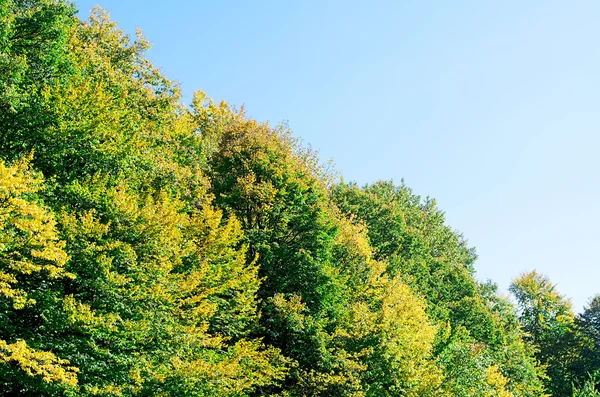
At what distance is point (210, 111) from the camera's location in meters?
43.1

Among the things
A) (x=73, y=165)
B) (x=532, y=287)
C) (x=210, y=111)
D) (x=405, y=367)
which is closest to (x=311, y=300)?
(x=405, y=367)

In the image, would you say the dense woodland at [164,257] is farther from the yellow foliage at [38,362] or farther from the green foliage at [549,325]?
the green foliage at [549,325]

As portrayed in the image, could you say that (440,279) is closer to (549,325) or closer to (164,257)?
(549,325)

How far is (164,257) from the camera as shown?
2086cm

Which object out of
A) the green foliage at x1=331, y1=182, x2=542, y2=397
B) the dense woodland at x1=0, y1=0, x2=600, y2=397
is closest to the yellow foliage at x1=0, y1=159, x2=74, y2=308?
the dense woodland at x1=0, y1=0, x2=600, y2=397

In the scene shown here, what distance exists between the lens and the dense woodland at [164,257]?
58.3ft

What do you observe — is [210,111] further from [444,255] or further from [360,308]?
[444,255]

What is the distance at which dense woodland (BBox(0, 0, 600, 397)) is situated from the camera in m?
17.8

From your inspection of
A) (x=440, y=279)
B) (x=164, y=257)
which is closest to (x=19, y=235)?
(x=164, y=257)

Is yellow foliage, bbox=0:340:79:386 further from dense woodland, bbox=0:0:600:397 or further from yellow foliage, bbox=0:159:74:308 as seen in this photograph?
yellow foliage, bbox=0:159:74:308

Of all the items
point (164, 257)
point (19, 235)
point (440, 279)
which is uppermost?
point (440, 279)

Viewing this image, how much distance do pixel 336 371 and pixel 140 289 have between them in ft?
43.9

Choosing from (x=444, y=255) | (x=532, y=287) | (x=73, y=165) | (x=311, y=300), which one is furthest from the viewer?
(x=532, y=287)

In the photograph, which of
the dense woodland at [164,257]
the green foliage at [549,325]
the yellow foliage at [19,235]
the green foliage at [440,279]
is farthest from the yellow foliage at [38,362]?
the green foliage at [549,325]
